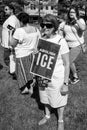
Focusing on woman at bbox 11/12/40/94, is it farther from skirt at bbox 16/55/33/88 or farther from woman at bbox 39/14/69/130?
woman at bbox 39/14/69/130

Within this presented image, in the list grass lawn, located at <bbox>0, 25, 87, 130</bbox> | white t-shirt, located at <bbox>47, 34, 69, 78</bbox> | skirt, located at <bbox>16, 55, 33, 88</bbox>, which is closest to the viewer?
white t-shirt, located at <bbox>47, 34, 69, 78</bbox>

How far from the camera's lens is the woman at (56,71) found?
Result: 293 centimetres

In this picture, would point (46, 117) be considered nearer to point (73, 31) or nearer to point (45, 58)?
point (45, 58)

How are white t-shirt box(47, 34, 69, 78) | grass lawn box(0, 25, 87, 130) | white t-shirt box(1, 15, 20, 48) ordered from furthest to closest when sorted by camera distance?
white t-shirt box(1, 15, 20, 48) < grass lawn box(0, 25, 87, 130) < white t-shirt box(47, 34, 69, 78)

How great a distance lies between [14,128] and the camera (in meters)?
3.58

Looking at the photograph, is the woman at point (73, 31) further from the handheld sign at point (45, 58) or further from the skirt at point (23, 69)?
the handheld sign at point (45, 58)

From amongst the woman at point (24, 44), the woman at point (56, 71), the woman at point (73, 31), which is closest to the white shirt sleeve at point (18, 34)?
the woman at point (24, 44)

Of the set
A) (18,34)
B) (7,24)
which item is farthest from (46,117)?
(7,24)

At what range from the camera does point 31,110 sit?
413cm

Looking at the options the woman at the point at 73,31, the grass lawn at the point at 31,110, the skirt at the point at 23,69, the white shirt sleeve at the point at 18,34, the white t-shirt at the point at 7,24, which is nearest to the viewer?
the grass lawn at the point at 31,110

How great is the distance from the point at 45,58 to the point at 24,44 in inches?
50.4

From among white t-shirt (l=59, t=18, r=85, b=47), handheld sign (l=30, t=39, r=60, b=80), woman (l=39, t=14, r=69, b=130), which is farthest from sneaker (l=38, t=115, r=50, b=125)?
white t-shirt (l=59, t=18, r=85, b=47)

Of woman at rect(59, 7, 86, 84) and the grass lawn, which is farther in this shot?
woman at rect(59, 7, 86, 84)

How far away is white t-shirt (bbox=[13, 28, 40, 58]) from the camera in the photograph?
397 cm
